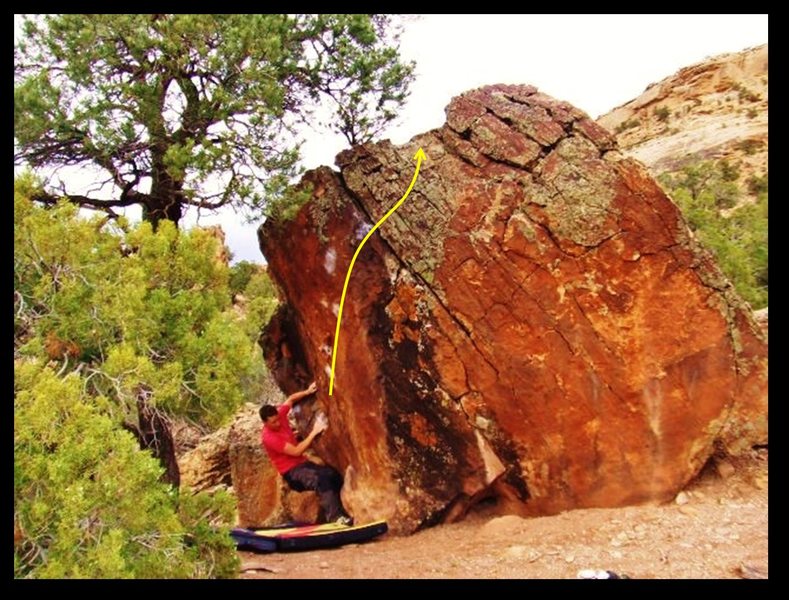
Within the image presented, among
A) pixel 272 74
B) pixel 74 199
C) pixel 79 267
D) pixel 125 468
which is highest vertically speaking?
pixel 272 74

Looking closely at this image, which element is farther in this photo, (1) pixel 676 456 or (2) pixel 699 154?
(2) pixel 699 154

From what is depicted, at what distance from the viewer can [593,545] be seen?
6.33m

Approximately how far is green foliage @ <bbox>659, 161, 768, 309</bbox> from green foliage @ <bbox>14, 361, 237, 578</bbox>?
25.5 ft

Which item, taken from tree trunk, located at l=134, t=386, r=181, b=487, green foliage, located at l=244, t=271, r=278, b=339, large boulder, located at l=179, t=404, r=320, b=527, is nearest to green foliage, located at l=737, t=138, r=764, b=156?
green foliage, located at l=244, t=271, r=278, b=339

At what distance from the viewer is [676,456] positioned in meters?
6.99

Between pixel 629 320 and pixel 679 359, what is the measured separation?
0.63 m

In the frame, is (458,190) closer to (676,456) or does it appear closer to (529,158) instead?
(529,158)

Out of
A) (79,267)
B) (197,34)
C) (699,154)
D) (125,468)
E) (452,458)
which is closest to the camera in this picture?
(125,468)

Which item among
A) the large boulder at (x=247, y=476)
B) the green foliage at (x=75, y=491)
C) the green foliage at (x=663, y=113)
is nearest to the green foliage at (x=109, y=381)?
the green foliage at (x=75, y=491)

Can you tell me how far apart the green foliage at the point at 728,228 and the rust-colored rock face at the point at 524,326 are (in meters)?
2.93

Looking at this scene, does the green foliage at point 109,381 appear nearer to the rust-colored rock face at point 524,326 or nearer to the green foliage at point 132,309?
the green foliage at point 132,309

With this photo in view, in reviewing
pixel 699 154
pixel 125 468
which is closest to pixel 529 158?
pixel 125 468

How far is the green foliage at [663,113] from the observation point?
35.5 m

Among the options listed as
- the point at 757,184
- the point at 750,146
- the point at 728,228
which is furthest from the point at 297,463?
the point at 750,146
